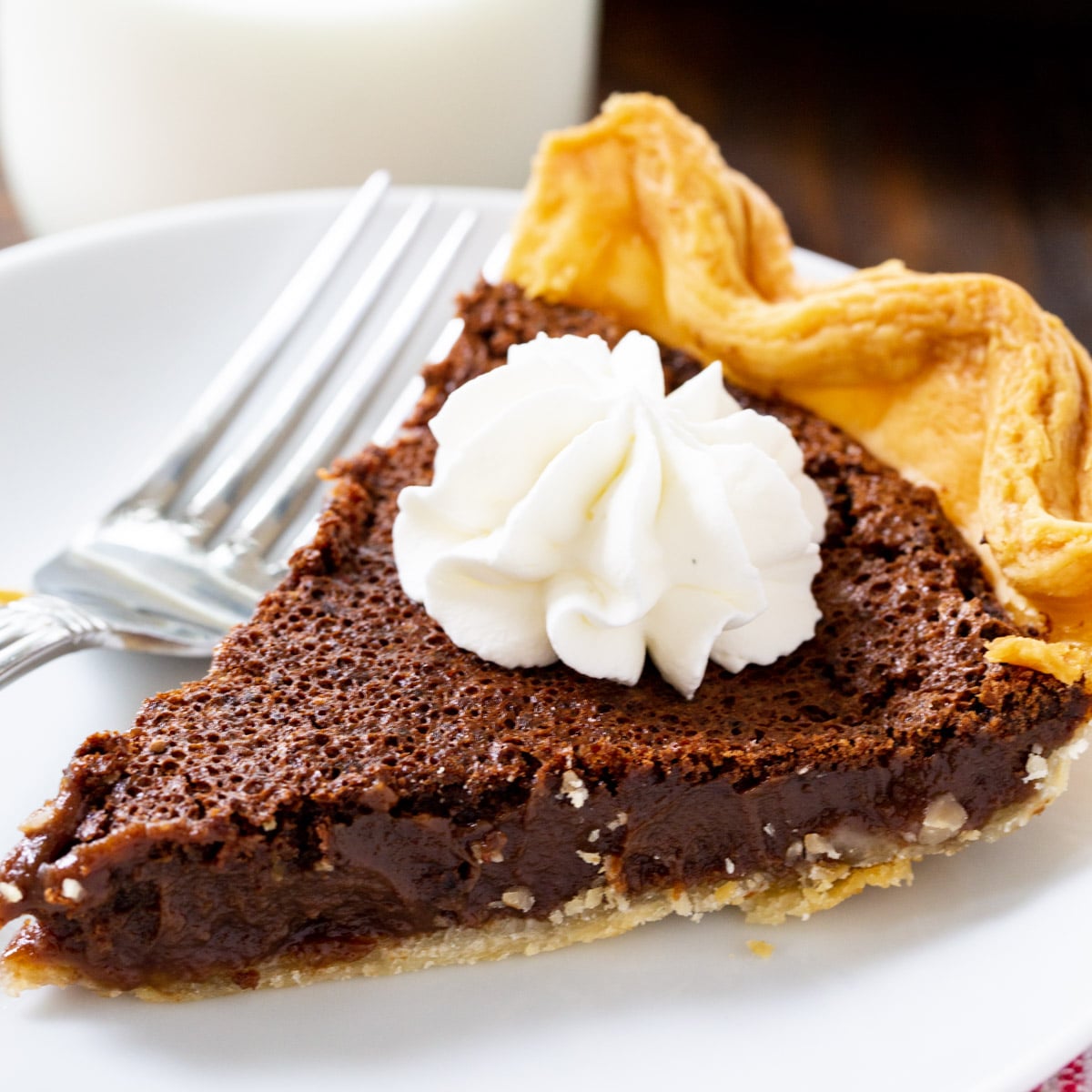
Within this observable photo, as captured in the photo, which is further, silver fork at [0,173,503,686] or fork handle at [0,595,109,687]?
silver fork at [0,173,503,686]

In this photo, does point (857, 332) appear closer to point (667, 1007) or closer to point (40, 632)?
point (667, 1007)

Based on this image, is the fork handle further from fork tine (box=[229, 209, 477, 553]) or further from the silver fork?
fork tine (box=[229, 209, 477, 553])

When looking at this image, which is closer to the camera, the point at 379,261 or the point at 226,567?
the point at 226,567

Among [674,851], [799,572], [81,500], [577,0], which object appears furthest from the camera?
[577,0]

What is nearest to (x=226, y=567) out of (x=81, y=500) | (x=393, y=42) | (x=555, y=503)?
(x=81, y=500)

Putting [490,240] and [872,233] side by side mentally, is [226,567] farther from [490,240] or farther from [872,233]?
[872,233]

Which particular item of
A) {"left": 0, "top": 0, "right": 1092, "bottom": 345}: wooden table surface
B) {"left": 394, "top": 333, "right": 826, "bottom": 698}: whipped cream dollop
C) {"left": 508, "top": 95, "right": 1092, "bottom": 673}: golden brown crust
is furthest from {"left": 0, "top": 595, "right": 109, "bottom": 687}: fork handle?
{"left": 0, "top": 0, "right": 1092, "bottom": 345}: wooden table surface

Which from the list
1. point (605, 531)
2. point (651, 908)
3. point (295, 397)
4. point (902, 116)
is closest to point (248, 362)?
point (295, 397)
